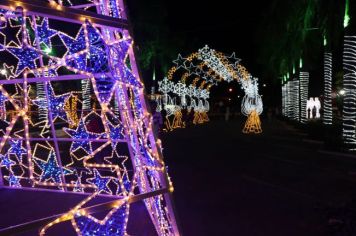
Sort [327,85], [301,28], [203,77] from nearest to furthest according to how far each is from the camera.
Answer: [327,85] < [301,28] < [203,77]

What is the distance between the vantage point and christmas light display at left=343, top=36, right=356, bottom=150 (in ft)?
41.5

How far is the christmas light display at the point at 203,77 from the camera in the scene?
19.9 meters

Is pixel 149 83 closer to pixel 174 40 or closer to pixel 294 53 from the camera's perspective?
pixel 174 40

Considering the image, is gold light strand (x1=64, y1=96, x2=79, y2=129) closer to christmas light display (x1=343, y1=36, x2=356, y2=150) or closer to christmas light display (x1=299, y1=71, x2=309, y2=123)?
christmas light display (x1=343, y1=36, x2=356, y2=150)

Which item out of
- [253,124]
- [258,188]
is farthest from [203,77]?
[258,188]

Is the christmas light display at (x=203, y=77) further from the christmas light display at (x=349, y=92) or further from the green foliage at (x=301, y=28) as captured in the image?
the christmas light display at (x=349, y=92)

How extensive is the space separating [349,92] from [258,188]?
223 inches

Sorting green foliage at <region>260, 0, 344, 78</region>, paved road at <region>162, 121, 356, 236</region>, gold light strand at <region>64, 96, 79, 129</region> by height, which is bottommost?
paved road at <region>162, 121, 356, 236</region>

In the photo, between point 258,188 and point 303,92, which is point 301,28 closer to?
point 303,92

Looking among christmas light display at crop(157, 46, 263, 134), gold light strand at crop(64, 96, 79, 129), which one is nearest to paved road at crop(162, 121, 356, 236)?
gold light strand at crop(64, 96, 79, 129)

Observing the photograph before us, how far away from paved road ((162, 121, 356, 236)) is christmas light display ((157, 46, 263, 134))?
491cm

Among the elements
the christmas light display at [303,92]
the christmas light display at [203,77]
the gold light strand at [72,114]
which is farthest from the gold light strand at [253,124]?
the gold light strand at [72,114]

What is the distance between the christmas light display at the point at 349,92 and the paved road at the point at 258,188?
808 millimetres

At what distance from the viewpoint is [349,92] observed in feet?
41.9
